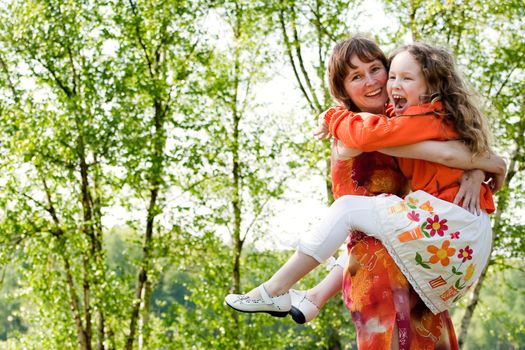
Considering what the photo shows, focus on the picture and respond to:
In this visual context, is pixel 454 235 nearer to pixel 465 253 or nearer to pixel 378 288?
pixel 465 253

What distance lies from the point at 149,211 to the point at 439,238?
10614mm

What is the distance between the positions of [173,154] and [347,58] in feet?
33.3

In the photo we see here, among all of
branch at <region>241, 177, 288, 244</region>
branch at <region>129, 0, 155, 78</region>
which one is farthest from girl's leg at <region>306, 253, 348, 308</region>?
branch at <region>241, 177, 288, 244</region>

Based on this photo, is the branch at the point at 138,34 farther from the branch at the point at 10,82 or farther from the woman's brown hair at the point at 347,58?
the woman's brown hair at the point at 347,58

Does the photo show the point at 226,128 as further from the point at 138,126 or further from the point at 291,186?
the point at 138,126

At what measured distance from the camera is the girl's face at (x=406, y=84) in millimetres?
2699

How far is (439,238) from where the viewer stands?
2555mm

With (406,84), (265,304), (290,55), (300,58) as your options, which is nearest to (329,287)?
(265,304)

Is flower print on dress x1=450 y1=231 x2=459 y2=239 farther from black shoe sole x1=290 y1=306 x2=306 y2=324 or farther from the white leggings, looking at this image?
black shoe sole x1=290 y1=306 x2=306 y2=324

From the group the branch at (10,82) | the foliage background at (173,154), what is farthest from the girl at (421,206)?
the branch at (10,82)

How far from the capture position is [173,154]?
12.9 meters

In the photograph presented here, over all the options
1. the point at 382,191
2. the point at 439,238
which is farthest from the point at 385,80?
the point at 439,238

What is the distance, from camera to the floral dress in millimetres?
2658

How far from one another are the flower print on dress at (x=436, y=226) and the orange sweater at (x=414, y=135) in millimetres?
101
